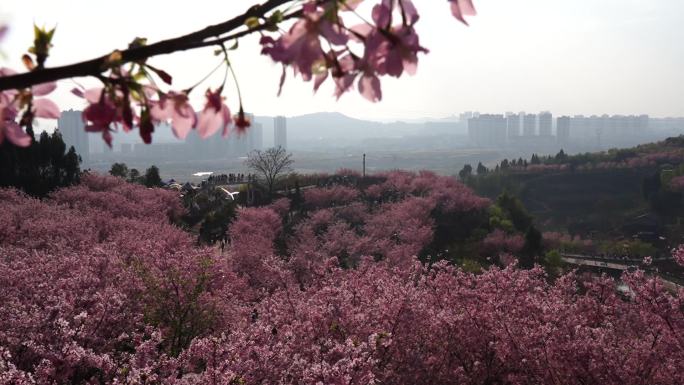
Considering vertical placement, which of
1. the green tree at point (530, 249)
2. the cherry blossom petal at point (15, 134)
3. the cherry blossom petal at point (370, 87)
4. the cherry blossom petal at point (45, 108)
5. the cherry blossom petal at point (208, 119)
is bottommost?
the green tree at point (530, 249)

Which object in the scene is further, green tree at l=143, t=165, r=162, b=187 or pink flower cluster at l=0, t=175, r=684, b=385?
Answer: green tree at l=143, t=165, r=162, b=187

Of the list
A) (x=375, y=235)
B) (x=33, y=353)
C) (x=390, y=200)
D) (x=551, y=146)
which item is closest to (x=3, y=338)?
(x=33, y=353)

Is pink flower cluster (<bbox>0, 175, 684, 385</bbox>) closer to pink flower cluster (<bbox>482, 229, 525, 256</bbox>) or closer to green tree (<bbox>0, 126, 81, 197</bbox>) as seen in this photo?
green tree (<bbox>0, 126, 81, 197</bbox>)

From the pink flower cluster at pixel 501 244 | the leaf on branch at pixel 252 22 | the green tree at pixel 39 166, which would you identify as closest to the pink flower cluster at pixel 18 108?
the leaf on branch at pixel 252 22

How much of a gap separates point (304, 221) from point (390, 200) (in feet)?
21.3

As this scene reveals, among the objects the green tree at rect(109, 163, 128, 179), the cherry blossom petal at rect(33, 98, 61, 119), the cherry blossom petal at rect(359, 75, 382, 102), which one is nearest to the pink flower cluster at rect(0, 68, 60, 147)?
the cherry blossom petal at rect(33, 98, 61, 119)

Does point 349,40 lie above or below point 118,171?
above

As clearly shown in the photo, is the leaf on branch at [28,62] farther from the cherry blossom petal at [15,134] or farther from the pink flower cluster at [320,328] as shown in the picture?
→ the pink flower cluster at [320,328]

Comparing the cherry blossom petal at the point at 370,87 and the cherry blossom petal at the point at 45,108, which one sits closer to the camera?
the cherry blossom petal at the point at 370,87

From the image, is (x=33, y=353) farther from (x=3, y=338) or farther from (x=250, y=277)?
(x=250, y=277)

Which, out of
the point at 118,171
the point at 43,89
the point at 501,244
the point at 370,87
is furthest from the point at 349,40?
the point at 118,171

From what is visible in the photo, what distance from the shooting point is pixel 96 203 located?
18.9m

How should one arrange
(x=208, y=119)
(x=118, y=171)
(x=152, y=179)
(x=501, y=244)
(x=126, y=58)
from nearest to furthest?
(x=126, y=58), (x=208, y=119), (x=501, y=244), (x=152, y=179), (x=118, y=171)

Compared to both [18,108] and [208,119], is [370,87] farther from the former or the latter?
[18,108]
